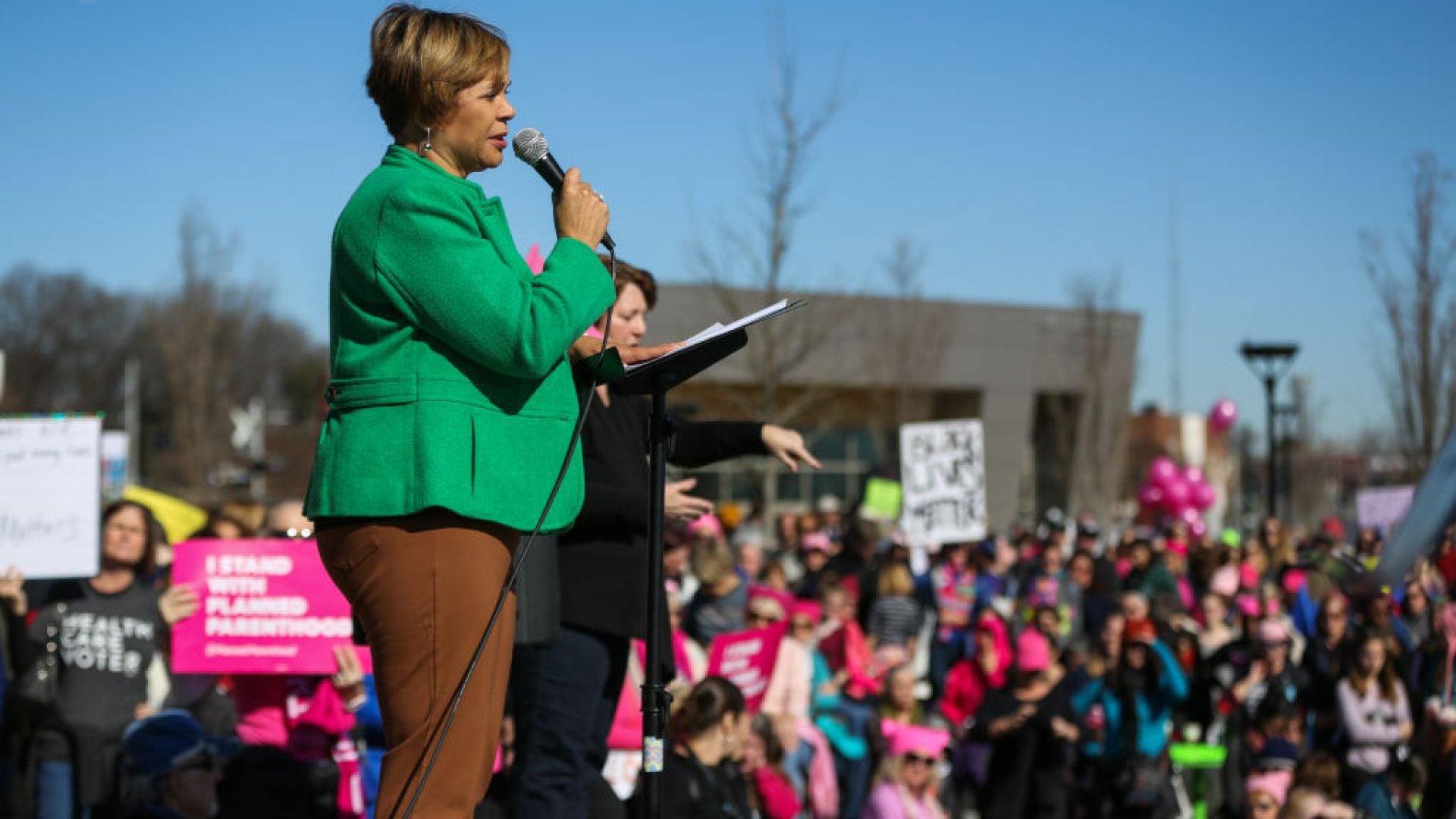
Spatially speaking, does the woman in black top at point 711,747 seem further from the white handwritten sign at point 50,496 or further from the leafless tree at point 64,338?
the leafless tree at point 64,338

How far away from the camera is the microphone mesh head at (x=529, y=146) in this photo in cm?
289

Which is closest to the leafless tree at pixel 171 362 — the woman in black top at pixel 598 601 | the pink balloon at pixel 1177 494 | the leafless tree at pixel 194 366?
the leafless tree at pixel 194 366

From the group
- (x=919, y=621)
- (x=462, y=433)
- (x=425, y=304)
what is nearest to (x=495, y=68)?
(x=425, y=304)

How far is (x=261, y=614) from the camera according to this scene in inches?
239

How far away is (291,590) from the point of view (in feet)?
19.6

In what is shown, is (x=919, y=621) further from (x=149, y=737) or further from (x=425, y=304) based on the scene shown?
(x=425, y=304)

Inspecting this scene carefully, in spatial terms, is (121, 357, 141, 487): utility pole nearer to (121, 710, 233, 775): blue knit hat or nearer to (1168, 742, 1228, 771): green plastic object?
(1168, 742, 1228, 771): green plastic object

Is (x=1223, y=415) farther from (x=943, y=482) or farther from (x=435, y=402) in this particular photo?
(x=435, y=402)

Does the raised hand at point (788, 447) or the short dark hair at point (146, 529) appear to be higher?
Result: the raised hand at point (788, 447)

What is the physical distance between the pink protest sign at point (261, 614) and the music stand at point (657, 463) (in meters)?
3.03

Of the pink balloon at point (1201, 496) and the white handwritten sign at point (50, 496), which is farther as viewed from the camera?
the pink balloon at point (1201, 496)

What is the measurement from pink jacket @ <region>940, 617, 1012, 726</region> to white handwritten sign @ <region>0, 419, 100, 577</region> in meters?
5.58

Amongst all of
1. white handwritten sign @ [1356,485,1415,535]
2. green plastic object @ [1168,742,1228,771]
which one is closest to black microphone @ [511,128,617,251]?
green plastic object @ [1168,742,1228,771]

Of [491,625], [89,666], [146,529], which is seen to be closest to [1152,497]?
[146,529]
